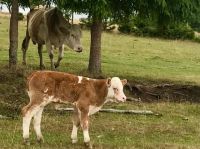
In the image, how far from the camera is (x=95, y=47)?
19.6 metres

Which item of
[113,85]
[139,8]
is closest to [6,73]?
[139,8]

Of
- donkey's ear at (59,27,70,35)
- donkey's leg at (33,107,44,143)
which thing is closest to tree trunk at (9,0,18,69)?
donkey's ear at (59,27,70,35)

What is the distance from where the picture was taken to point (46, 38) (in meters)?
19.9

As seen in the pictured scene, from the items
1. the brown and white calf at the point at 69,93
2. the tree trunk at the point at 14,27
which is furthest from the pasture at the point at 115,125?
the tree trunk at the point at 14,27

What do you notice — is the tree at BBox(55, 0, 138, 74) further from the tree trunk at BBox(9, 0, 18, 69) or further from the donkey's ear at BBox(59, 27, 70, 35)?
the tree trunk at BBox(9, 0, 18, 69)

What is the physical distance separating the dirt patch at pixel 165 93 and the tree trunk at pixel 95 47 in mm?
3162

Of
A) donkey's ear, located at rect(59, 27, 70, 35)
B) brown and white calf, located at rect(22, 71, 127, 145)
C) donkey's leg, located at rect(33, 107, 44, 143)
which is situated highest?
donkey's ear, located at rect(59, 27, 70, 35)

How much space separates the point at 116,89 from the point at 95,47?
1016 cm

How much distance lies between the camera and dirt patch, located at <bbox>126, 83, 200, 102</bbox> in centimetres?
1622

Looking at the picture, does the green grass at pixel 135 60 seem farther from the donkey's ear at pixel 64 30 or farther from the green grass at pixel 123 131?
the green grass at pixel 123 131

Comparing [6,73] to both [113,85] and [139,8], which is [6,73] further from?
[113,85]

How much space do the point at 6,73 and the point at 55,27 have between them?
374cm

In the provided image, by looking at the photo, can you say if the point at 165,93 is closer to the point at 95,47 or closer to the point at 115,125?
the point at 95,47

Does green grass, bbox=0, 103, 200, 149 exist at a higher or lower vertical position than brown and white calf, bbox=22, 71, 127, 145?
lower
